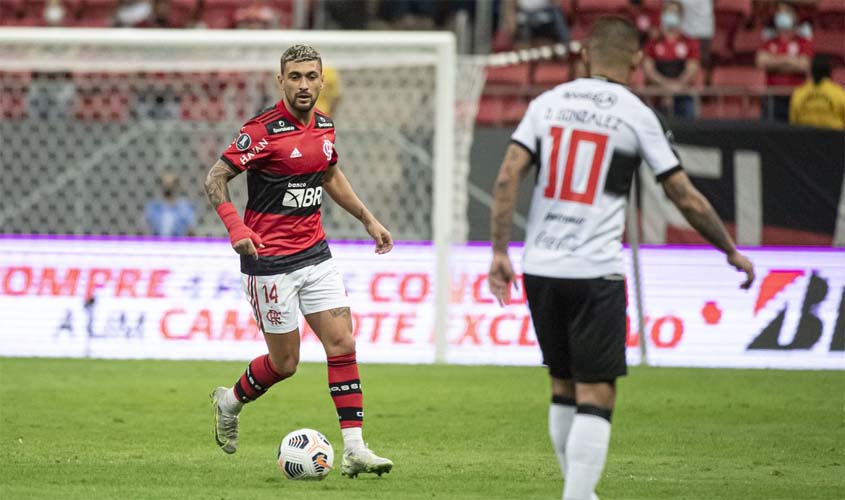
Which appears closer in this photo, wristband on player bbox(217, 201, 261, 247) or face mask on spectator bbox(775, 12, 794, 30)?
wristband on player bbox(217, 201, 261, 247)

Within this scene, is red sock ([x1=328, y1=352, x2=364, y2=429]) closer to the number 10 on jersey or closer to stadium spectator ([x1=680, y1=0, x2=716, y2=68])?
the number 10 on jersey

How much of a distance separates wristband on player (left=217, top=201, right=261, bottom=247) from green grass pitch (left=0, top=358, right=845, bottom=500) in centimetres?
129

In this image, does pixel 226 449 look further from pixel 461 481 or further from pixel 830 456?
pixel 830 456

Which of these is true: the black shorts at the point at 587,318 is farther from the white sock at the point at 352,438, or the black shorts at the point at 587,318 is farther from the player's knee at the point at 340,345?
the player's knee at the point at 340,345

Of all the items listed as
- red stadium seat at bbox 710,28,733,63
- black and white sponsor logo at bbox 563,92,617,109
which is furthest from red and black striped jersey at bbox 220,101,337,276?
red stadium seat at bbox 710,28,733,63

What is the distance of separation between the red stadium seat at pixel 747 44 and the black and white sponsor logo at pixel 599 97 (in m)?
14.0


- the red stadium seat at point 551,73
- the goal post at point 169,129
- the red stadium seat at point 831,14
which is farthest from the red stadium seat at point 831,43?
the goal post at point 169,129

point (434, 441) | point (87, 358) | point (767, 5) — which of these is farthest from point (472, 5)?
point (434, 441)

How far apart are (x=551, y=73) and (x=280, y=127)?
36.7 feet

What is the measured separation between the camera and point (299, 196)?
8016 millimetres

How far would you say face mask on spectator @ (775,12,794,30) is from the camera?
18.6 metres

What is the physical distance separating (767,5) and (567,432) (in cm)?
1479

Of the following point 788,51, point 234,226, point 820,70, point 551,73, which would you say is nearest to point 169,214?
point 551,73

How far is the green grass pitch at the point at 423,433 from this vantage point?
735 cm
